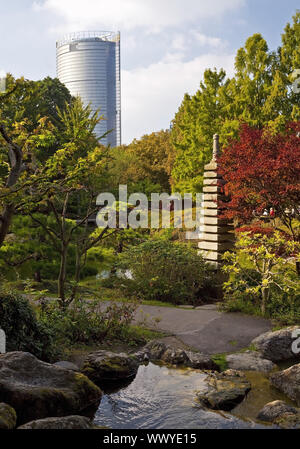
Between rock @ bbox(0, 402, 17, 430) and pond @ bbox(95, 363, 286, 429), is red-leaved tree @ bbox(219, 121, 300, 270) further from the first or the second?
rock @ bbox(0, 402, 17, 430)

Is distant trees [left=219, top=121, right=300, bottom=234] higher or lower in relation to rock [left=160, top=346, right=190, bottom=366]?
higher

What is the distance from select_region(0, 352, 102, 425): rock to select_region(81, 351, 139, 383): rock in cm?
53

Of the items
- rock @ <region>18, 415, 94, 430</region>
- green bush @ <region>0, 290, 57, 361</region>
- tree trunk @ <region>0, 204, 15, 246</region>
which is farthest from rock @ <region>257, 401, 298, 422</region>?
tree trunk @ <region>0, 204, 15, 246</region>

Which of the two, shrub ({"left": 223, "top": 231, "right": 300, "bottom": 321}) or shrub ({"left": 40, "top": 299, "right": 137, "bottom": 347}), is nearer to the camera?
shrub ({"left": 40, "top": 299, "right": 137, "bottom": 347})

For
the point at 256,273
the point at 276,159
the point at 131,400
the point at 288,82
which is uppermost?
the point at 288,82

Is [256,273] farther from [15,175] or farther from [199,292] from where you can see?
[15,175]

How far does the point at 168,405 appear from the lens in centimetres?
476

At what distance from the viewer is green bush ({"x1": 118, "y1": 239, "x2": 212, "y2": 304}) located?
34.1 ft

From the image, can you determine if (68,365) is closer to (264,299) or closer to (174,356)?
(174,356)

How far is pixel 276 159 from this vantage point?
846cm

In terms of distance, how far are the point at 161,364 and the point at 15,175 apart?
3.21 metres

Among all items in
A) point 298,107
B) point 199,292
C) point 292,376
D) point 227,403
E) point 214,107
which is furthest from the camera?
point 214,107

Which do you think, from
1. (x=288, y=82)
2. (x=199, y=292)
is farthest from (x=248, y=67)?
(x=199, y=292)

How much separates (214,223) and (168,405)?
24.1 feet
